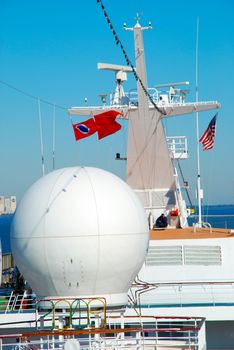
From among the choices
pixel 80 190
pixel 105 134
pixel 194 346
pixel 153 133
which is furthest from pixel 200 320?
pixel 153 133

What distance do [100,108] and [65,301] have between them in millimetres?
11863

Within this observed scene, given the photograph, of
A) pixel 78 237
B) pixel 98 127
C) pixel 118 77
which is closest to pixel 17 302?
pixel 98 127

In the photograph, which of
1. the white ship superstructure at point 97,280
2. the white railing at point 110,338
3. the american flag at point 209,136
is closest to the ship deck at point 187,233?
the white ship superstructure at point 97,280

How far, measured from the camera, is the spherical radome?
17734mm

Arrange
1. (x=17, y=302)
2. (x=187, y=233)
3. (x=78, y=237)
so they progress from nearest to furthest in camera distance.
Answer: (x=78, y=237) < (x=17, y=302) < (x=187, y=233)

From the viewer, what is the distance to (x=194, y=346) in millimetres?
19031

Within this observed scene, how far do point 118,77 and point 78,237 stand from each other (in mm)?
13071

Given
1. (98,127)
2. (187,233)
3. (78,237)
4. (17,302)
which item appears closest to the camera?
(78,237)

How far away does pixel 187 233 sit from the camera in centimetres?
2625

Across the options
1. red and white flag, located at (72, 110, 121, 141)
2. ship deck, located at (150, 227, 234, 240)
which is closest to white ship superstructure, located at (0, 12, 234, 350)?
ship deck, located at (150, 227, 234, 240)

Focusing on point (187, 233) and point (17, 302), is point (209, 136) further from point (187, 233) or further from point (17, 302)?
point (17, 302)

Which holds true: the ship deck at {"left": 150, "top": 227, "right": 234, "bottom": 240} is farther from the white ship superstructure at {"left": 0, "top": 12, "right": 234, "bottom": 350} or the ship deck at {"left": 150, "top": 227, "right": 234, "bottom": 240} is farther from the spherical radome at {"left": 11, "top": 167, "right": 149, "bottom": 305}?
the spherical radome at {"left": 11, "top": 167, "right": 149, "bottom": 305}

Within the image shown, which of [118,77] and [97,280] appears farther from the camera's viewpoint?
[118,77]

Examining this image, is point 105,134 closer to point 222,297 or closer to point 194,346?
point 222,297
